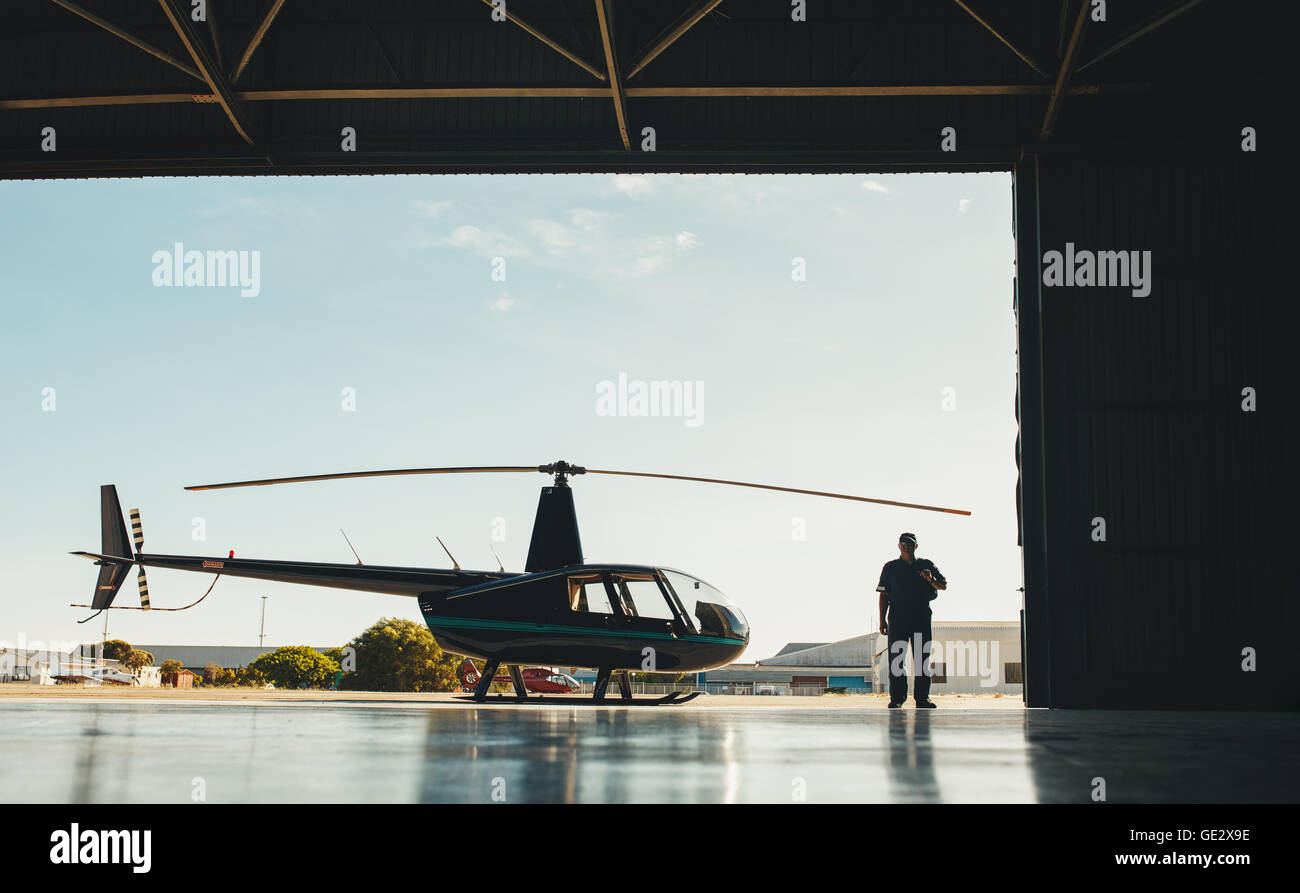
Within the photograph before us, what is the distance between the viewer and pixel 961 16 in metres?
10.8

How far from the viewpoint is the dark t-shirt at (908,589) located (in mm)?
8930

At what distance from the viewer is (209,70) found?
9852 millimetres

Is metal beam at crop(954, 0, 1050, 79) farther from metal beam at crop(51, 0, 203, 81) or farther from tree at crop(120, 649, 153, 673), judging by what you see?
tree at crop(120, 649, 153, 673)

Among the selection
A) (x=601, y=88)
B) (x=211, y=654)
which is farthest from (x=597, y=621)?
(x=211, y=654)

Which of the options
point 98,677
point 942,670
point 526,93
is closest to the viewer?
point 526,93

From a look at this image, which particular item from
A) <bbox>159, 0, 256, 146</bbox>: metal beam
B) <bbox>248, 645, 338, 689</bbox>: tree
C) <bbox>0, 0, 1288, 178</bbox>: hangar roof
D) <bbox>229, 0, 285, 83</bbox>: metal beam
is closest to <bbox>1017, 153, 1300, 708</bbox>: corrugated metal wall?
<bbox>0, 0, 1288, 178</bbox>: hangar roof

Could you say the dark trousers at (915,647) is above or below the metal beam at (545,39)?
below

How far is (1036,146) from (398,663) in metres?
27.0

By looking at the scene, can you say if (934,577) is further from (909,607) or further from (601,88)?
(601,88)

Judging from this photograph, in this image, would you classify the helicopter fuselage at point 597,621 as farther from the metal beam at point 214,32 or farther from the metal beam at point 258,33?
the metal beam at point 214,32

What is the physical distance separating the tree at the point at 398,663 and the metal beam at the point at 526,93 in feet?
77.9

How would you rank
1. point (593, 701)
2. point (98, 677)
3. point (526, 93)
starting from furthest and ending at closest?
point (98, 677)
point (526, 93)
point (593, 701)

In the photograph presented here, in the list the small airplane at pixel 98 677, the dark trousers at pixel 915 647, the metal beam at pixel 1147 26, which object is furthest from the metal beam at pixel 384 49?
the small airplane at pixel 98 677
